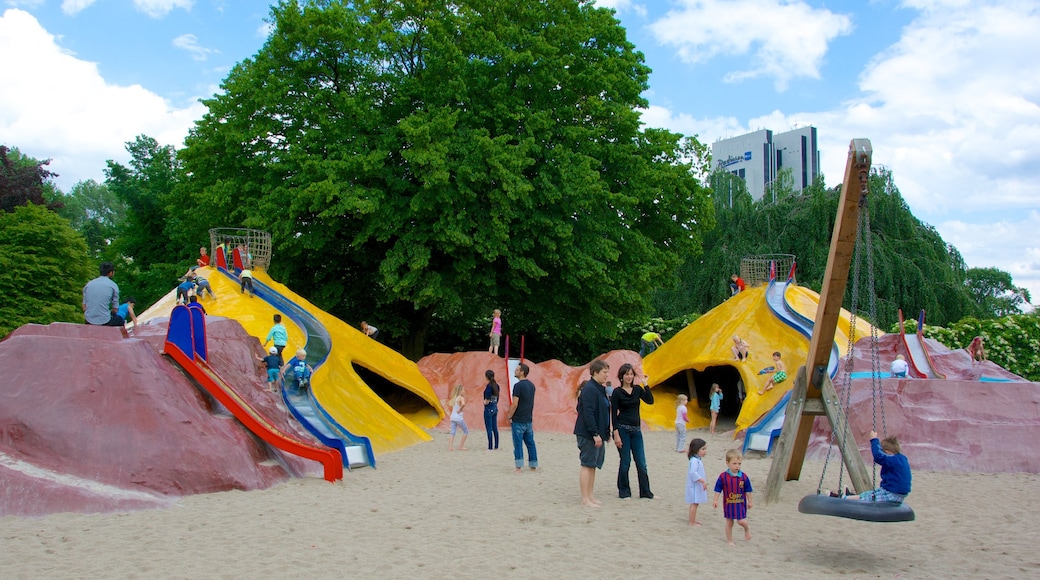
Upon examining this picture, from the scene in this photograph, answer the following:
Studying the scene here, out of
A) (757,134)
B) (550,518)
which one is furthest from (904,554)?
(757,134)

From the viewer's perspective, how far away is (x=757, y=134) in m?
68.6

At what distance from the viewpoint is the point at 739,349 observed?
20.1 meters

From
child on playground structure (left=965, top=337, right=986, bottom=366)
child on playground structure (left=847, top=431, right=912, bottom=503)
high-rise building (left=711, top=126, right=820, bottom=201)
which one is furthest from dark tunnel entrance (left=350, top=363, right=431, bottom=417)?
high-rise building (left=711, top=126, right=820, bottom=201)

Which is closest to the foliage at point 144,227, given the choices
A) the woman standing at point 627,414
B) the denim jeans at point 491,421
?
the denim jeans at point 491,421

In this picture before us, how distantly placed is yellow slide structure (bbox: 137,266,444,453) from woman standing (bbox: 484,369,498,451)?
1676mm

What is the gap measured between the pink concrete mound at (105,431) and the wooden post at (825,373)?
6.81 meters

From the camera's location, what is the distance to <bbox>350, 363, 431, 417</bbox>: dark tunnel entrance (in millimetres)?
20750

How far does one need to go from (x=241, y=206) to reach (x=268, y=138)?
7.97ft

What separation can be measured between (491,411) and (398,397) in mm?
6868

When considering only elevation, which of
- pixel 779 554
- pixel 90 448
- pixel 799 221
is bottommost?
pixel 779 554

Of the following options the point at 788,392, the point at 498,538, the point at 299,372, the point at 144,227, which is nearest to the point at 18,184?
the point at 144,227

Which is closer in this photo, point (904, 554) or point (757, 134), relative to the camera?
point (904, 554)

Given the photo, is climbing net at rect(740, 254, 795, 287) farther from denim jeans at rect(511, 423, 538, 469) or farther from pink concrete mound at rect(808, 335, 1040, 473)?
denim jeans at rect(511, 423, 538, 469)

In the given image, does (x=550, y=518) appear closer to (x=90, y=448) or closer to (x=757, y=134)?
(x=90, y=448)
